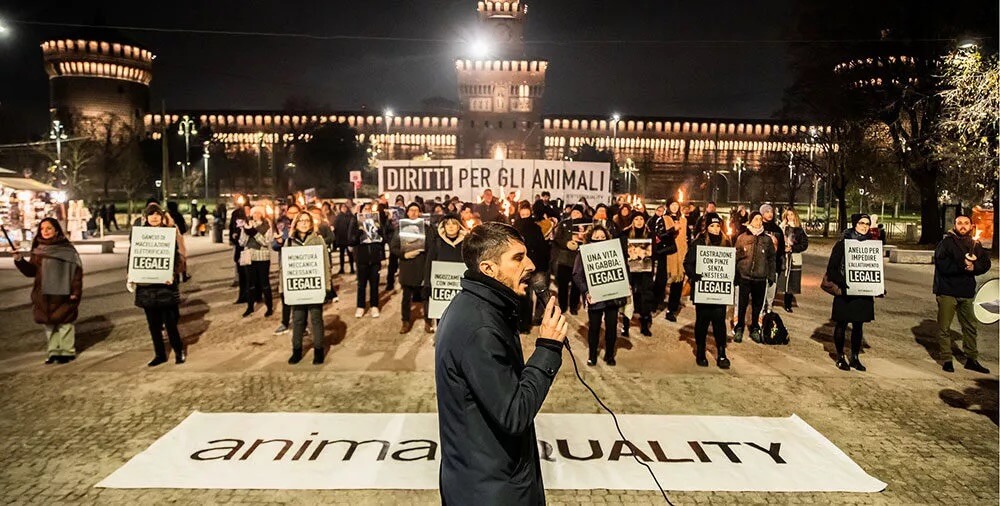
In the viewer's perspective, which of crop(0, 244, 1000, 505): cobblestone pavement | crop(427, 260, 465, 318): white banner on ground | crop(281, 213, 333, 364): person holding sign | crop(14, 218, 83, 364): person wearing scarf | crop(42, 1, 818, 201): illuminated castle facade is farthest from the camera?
crop(42, 1, 818, 201): illuminated castle facade

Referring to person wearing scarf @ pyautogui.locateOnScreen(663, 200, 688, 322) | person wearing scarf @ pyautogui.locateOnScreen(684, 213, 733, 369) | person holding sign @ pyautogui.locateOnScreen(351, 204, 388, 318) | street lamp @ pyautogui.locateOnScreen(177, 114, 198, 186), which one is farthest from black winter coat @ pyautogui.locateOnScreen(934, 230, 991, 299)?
street lamp @ pyautogui.locateOnScreen(177, 114, 198, 186)

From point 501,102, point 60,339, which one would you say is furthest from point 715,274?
point 501,102

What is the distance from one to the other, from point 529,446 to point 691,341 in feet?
23.3

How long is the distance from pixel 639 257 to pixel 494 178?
15.5 feet

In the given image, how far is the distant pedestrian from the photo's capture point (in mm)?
7742

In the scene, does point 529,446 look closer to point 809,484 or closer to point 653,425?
point 809,484

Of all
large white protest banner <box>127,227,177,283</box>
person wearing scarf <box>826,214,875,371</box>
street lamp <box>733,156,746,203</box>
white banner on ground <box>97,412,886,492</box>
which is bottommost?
white banner on ground <box>97,412,886,492</box>

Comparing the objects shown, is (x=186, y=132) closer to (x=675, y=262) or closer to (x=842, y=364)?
(x=675, y=262)

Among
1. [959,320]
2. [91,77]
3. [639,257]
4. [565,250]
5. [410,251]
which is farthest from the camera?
[91,77]

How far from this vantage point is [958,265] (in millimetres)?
7773

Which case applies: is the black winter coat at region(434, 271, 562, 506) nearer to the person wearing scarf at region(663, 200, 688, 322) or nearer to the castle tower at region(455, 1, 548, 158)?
the person wearing scarf at region(663, 200, 688, 322)

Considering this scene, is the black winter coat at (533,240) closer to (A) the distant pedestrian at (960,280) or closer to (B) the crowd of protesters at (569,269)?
(B) the crowd of protesters at (569,269)

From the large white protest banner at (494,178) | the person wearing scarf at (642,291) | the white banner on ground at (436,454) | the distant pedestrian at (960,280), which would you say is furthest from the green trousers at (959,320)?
the large white protest banner at (494,178)

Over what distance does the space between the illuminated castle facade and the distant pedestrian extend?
89.8m
